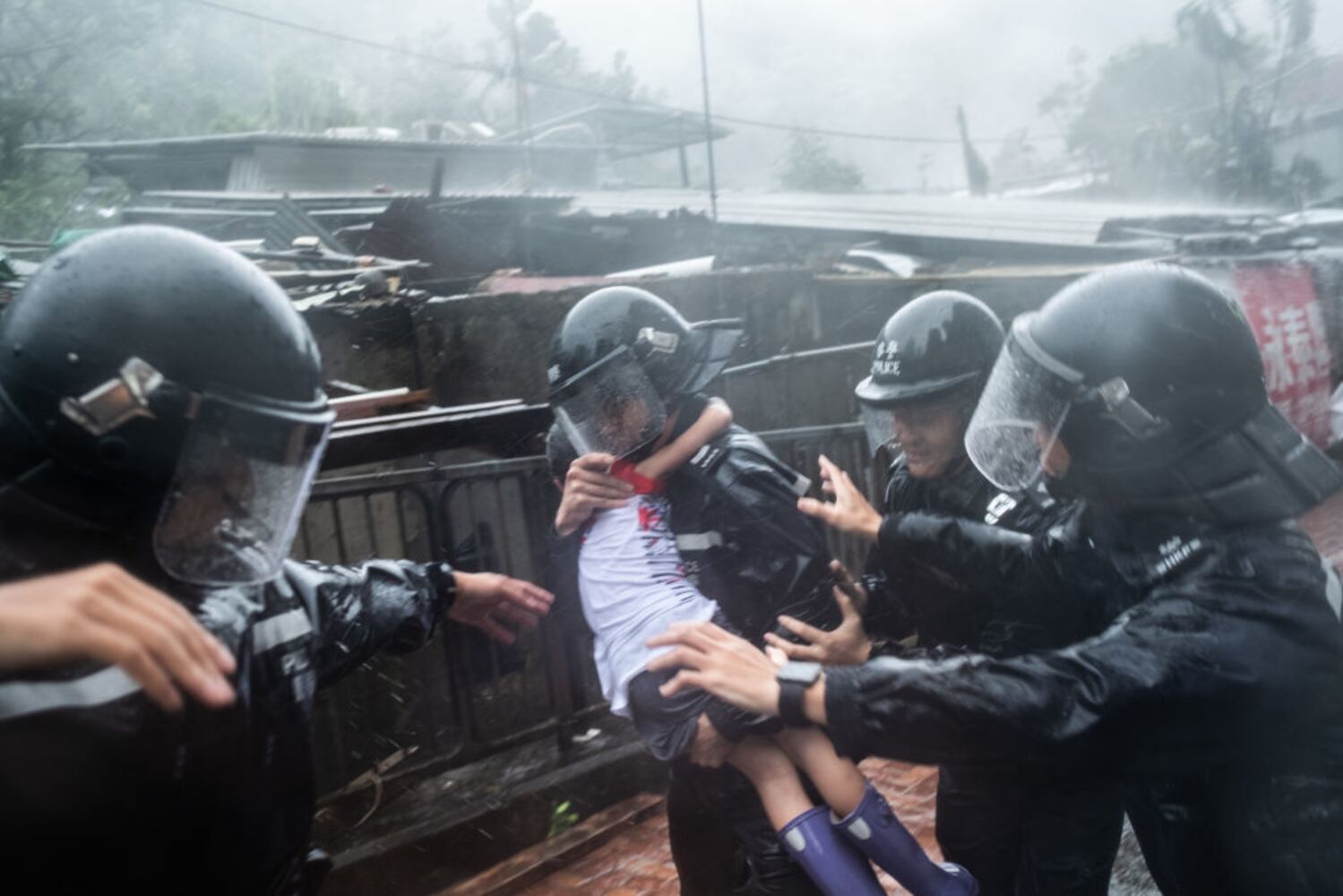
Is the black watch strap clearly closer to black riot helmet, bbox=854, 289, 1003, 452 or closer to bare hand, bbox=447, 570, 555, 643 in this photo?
bare hand, bbox=447, 570, 555, 643

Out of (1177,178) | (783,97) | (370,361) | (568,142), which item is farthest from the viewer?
(783,97)

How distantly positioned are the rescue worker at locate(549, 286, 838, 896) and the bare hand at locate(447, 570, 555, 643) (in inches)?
11.5

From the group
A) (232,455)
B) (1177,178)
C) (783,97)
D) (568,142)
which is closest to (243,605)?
(232,455)

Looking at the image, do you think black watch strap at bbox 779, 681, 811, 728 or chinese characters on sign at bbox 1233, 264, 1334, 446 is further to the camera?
chinese characters on sign at bbox 1233, 264, 1334, 446

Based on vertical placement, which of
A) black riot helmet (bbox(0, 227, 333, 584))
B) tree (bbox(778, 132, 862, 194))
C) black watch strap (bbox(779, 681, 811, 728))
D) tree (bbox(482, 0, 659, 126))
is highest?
tree (bbox(482, 0, 659, 126))

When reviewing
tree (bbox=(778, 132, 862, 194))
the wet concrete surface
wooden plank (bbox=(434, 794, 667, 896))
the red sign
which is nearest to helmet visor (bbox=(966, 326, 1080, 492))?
the wet concrete surface

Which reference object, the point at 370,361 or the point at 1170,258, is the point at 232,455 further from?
the point at 1170,258

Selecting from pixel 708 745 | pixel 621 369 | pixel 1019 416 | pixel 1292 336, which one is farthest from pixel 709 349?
pixel 1292 336

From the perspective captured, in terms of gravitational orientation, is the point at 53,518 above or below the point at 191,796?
above

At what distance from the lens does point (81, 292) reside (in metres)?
1.83

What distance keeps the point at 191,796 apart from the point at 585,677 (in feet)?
11.1

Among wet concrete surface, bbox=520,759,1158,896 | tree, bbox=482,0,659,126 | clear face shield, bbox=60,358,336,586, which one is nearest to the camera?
clear face shield, bbox=60,358,336,586

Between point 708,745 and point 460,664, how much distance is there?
6.93 feet

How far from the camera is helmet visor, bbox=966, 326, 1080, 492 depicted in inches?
88.4
